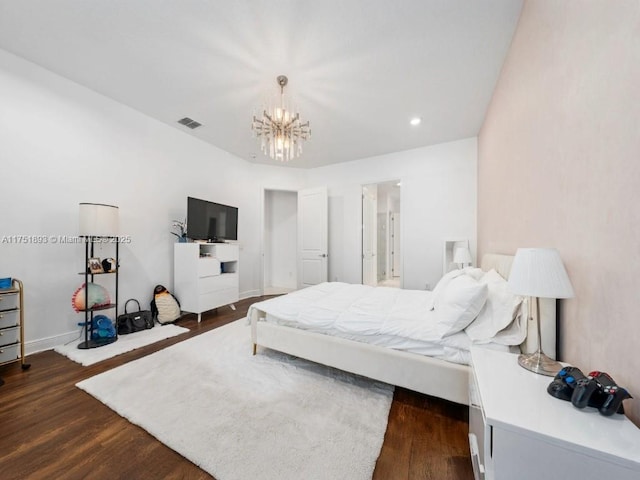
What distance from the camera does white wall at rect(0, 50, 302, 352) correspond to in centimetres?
236

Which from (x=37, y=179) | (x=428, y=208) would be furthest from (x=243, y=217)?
(x=428, y=208)

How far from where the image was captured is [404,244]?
14.9 ft

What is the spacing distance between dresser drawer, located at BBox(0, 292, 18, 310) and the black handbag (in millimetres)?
890

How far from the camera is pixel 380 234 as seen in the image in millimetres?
7215

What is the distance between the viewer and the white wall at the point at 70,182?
236cm

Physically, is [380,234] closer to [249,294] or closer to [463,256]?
[463,256]

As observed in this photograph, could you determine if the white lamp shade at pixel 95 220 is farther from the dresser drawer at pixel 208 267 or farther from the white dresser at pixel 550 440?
the white dresser at pixel 550 440

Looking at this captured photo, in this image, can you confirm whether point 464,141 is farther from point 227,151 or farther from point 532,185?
point 227,151

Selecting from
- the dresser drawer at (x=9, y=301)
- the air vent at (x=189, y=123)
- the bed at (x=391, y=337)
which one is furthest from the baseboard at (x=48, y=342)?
the air vent at (x=189, y=123)

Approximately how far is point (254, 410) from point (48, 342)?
2571 millimetres

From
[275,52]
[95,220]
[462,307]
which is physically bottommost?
[462,307]

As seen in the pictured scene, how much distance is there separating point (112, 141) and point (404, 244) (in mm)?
4633

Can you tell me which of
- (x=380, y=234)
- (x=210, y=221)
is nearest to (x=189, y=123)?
(x=210, y=221)

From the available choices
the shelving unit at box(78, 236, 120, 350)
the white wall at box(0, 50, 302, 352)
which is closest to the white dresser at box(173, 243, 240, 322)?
the white wall at box(0, 50, 302, 352)
